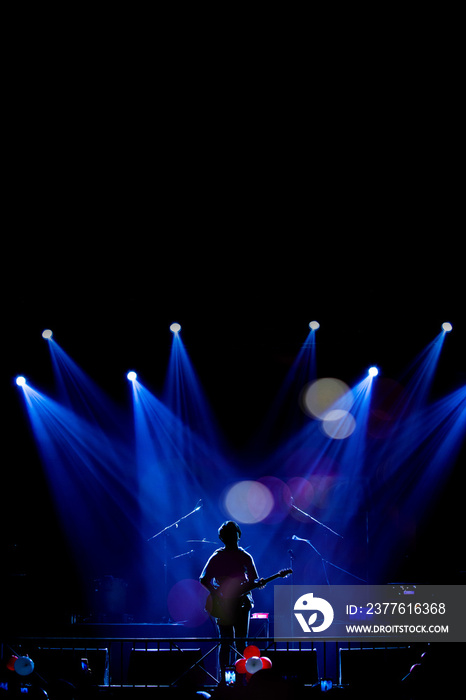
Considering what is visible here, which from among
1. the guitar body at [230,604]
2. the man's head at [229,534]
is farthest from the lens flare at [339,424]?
the guitar body at [230,604]

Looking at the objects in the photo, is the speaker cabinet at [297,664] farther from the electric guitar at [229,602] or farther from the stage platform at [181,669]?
the electric guitar at [229,602]

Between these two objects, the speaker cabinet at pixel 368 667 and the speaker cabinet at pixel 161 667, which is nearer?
the speaker cabinet at pixel 368 667

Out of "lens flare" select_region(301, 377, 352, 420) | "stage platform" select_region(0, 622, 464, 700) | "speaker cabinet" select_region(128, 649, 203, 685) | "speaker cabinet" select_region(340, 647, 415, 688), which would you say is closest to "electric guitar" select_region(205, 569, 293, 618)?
"stage platform" select_region(0, 622, 464, 700)

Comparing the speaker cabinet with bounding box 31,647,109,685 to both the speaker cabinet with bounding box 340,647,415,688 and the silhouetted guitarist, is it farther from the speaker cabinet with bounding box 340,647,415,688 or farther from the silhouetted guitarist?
the speaker cabinet with bounding box 340,647,415,688

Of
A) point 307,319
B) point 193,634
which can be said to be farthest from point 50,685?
point 307,319

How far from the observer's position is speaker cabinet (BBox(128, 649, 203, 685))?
19.6ft

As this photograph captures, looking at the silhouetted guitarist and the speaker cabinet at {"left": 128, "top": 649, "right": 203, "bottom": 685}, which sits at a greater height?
the silhouetted guitarist

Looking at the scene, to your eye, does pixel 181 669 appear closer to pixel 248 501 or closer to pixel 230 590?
pixel 230 590

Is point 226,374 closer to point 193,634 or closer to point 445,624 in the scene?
point 193,634

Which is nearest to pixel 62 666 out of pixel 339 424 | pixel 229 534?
pixel 229 534

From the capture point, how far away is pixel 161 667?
6.02m

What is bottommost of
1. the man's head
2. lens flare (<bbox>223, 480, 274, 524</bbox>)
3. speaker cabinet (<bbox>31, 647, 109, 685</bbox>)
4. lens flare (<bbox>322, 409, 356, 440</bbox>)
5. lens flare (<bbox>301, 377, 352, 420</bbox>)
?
speaker cabinet (<bbox>31, 647, 109, 685</bbox>)

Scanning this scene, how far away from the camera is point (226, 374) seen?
11258 mm

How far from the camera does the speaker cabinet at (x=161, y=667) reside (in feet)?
19.6
